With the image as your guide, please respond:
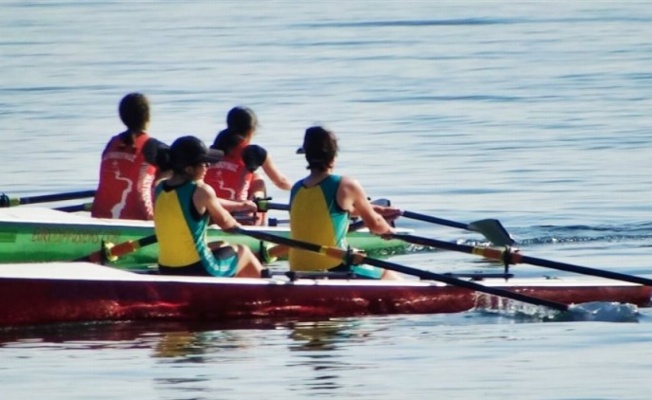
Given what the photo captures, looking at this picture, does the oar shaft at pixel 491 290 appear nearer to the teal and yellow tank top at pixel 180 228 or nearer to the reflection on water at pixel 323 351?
the reflection on water at pixel 323 351

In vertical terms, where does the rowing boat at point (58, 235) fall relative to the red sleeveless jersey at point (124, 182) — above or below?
below

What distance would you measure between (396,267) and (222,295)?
1292 mm

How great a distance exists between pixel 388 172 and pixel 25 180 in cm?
456

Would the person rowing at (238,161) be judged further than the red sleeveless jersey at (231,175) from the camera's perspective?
No

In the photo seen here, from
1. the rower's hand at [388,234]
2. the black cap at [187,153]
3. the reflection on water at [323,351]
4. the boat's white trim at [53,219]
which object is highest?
the black cap at [187,153]

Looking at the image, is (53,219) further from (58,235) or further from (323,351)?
(323,351)

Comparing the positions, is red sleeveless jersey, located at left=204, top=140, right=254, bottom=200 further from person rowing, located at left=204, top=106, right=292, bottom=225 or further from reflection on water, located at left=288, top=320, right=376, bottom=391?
reflection on water, located at left=288, top=320, right=376, bottom=391

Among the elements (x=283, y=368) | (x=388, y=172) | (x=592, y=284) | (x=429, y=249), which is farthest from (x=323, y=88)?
(x=283, y=368)

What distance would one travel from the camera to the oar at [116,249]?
15.9 metres

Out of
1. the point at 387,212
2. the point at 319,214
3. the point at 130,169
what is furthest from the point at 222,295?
the point at 130,169

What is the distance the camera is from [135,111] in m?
17.5

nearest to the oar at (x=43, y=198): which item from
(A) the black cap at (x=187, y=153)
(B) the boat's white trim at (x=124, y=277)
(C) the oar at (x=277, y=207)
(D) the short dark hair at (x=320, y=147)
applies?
(C) the oar at (x=277, y=207)

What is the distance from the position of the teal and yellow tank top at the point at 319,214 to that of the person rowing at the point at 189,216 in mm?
550

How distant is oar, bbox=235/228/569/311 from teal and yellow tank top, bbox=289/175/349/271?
0.28 m
